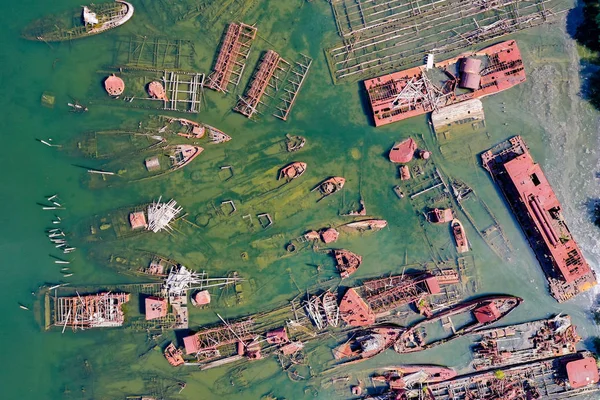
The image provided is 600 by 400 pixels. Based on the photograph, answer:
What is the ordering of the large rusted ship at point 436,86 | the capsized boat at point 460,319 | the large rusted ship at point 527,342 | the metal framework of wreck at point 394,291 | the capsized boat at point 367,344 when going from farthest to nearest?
the large rusted ship at point 527,342, the metal framework of wreck at point 394,291, the capsized boat at point 460,319, the capsized boat at point 367,344, the large rusted ship at point 436,86

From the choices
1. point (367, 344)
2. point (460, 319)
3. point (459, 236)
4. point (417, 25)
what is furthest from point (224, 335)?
point (417, 25)

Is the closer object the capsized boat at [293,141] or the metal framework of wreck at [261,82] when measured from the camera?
the metal framework of wreck at [261,82]

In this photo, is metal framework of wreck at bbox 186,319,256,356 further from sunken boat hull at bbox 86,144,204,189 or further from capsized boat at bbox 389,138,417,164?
capsized boat at bbox 389,138,417,164

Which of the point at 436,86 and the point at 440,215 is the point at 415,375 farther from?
the point at 436,86

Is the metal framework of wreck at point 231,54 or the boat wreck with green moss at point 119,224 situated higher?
the metal framework of wreck at point 231,54

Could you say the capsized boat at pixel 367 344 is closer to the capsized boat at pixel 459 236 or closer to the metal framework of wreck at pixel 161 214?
the capsized boat at pixel 459 236

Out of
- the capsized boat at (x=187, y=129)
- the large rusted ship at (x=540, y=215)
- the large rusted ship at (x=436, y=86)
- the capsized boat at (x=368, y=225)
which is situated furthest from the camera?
the capsized boat at (x=368, y=225)

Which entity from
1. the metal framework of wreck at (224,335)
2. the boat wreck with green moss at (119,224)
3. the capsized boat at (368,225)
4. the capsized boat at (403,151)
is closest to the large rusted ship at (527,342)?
the capsized boat at (368,225)
